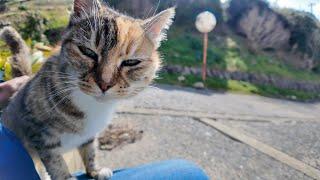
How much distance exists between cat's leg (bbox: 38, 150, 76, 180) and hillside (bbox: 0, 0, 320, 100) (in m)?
8.10

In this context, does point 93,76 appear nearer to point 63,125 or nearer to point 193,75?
point 63,125

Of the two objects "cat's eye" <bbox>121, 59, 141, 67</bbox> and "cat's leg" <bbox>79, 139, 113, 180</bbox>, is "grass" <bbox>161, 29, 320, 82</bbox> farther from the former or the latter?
"cat's eye" <bbox>121, 59, 141, 67</bbox>

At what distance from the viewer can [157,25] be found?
2.19 meters

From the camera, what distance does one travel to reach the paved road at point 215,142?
16.2 ft

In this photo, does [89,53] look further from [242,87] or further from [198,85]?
[242,87]

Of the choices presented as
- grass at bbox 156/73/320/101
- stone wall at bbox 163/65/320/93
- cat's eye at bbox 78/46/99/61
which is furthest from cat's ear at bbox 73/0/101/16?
stone wall at bbox 163/65/320/93

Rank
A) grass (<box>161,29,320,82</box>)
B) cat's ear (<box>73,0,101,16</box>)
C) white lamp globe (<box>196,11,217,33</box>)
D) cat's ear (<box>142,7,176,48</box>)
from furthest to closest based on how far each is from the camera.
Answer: grass (<box>161,29,320,82</box>) → white lamp globe (<box>196,11,217,33</box>) → cat's ear (<box>142,7,176,48</box>) → cat's ear (<box>73,0,101,16</box>)

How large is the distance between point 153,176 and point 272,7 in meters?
18.4

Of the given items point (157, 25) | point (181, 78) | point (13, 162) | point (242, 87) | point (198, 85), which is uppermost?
point (157, 25)

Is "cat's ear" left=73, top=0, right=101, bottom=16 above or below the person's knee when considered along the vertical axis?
above

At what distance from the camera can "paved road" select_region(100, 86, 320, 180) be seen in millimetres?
4938

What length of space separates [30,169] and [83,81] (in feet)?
1.46

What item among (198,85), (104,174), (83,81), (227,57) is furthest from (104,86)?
(227,57)

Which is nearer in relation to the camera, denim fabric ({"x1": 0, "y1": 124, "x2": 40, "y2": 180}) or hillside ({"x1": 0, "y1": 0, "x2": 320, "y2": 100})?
denim fabric ({"x1": 0, "y1": 124, "x2": 40, "y2": 180})
